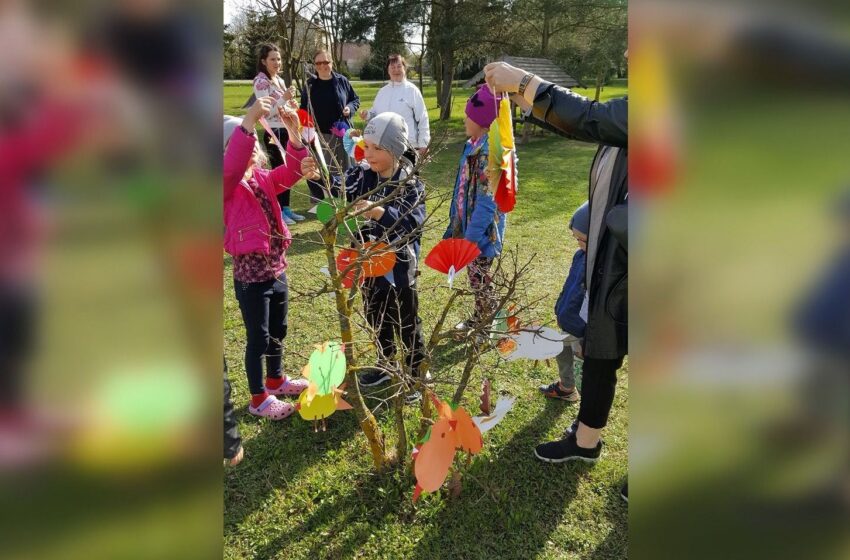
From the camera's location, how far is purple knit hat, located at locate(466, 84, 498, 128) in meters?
3.14

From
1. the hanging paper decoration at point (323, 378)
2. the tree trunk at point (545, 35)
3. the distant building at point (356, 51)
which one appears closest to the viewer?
the hanging paper decoration at point (323, 378)

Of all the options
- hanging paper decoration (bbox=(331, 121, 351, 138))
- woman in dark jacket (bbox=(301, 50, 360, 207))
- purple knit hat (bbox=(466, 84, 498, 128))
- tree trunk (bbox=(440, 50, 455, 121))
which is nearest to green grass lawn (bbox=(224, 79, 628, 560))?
purple knit hat (bbox=(466, 84, 498, 128))

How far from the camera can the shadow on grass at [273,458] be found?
2.41 metres

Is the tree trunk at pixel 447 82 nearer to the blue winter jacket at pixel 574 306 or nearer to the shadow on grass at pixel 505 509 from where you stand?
the blue winter jacket at pixel 574 306

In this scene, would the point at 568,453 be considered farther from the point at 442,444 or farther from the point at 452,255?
the point at 452,255

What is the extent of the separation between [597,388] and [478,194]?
52.9 inches

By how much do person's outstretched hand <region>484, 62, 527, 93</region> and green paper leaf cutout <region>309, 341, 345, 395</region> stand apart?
106 cm

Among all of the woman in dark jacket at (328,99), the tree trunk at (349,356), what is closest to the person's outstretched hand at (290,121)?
the tree trunk at (349,356)

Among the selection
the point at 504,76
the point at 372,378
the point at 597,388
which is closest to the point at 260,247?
the point at 372,378

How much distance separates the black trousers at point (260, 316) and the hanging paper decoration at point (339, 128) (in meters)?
3.64

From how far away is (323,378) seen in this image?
2062 millimetres

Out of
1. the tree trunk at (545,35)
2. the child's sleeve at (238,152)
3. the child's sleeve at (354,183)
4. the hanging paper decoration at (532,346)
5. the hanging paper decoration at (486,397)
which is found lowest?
the hanging paper decoration at (486,397)
